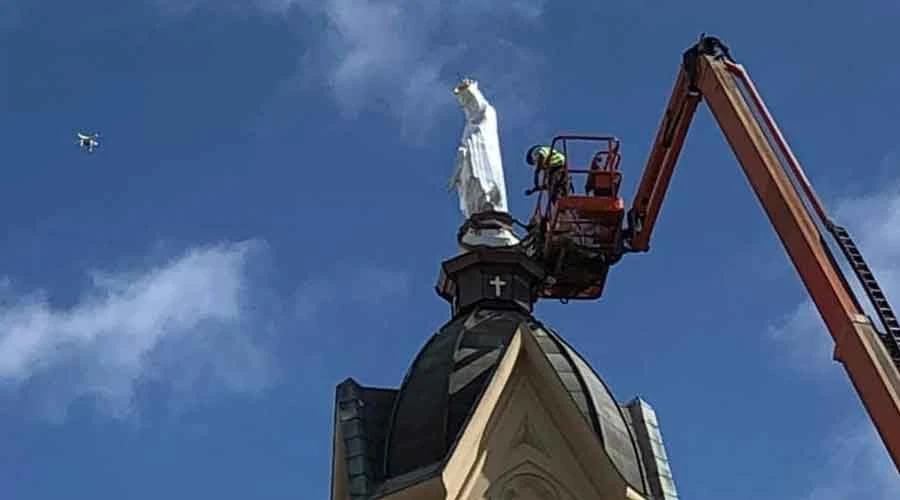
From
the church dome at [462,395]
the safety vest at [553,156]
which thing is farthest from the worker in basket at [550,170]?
the church dome at [462,395]

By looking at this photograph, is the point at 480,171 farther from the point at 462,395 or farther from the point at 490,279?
the point at 462,395

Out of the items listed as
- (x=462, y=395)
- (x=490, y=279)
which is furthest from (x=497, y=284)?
(x=462, y=395)

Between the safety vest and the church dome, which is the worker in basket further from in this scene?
the church dome

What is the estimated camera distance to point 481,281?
2542cm

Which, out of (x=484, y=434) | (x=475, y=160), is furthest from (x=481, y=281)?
(x=484, y=434)

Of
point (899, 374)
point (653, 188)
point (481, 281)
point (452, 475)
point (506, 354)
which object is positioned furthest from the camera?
point (653, 188)

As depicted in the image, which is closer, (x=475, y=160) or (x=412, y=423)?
(x=412, y=423)

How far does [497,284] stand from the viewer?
83.4 ft

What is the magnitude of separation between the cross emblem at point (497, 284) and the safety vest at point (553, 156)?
4.46m

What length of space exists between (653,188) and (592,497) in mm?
8276

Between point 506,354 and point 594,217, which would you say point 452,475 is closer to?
point 506,354

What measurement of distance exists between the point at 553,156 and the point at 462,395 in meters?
7.97

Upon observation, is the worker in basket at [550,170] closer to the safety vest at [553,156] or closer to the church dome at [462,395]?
the safety vest at [553,156]

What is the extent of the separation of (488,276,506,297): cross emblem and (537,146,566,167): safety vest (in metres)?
4.46
